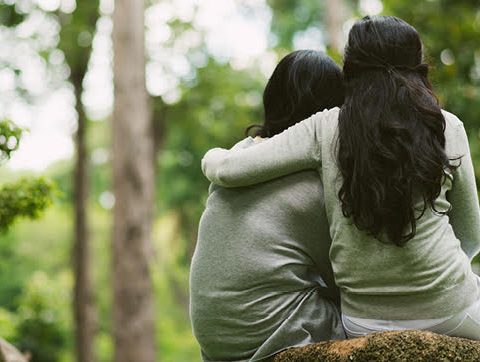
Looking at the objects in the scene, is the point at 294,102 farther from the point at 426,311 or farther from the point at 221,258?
Answer: the point at 426,311

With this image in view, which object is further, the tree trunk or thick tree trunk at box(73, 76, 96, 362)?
thick tree trunk at box(73, 76, 96, 362)

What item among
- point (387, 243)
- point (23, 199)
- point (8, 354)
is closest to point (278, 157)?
point (387, 243)

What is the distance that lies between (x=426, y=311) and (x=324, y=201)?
0.52 meters

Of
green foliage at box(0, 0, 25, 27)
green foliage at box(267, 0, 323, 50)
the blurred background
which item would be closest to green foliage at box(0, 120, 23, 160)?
the blurred background

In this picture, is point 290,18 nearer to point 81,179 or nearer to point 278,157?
point 81,179

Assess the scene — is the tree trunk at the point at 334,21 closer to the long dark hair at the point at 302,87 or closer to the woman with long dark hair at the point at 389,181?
the long dark hair at the point at 302,87

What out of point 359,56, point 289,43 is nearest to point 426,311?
point 359,56

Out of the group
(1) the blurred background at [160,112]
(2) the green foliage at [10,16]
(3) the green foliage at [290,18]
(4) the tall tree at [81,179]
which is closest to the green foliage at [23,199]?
(1) the blurred background at [160,112]

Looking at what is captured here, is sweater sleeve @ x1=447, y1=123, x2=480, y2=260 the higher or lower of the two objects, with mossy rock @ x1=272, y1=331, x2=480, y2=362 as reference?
higher

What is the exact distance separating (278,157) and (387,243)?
1.60ft

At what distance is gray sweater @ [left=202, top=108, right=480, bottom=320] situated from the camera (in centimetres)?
272

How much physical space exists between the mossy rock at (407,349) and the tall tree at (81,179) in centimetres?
1268

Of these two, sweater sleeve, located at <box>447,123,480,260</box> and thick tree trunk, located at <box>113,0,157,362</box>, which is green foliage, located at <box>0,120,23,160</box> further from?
thick tree trunk, located at <box>113,0,157,362</box>

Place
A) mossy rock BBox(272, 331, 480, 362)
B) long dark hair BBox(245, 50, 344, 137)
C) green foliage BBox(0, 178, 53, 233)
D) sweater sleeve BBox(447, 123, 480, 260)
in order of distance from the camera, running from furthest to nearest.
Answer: green foliage BBox(0, 178, 53, 233) → long dark hair BBox(245, 50, 344, 137) → sweater sleeve BBox(447, 123, 480, 260) → mossy rock BBox(272, 331, 480, 362)
